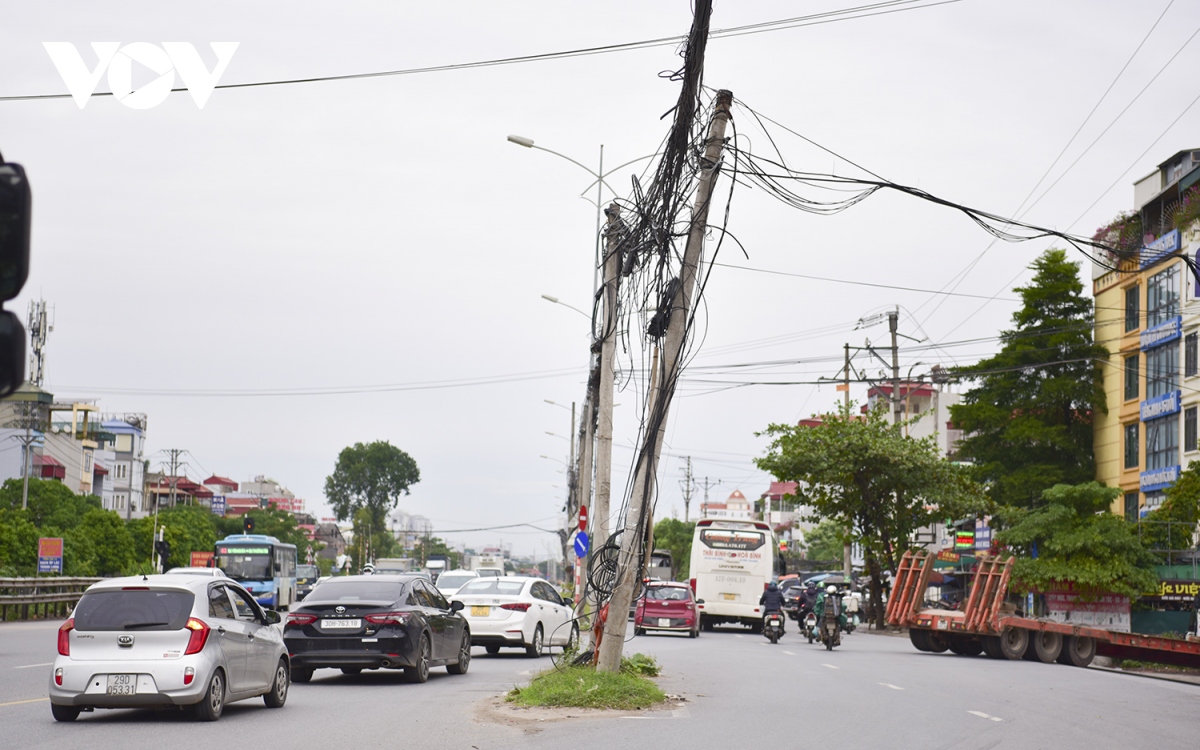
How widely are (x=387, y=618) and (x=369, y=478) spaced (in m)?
105

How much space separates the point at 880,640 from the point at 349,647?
947 inches

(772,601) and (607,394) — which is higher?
(607,394)

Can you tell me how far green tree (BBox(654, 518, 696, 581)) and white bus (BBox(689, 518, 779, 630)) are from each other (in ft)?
228

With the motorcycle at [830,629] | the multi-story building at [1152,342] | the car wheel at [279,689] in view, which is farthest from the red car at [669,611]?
the car wheel at [279,689]

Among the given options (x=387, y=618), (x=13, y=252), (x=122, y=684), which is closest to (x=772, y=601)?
(x=387, y=618)

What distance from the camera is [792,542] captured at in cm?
13700

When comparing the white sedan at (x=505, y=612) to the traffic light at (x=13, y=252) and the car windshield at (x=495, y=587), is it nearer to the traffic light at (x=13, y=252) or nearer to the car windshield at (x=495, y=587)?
the car windshield at (x=495, y=587)

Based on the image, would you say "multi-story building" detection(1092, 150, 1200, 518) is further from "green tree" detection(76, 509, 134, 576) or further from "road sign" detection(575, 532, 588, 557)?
"green tree" detection(76, 509, 134, 576)

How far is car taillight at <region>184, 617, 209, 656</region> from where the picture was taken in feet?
41.3

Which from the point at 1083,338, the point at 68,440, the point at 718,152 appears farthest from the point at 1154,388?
the point at 68,440

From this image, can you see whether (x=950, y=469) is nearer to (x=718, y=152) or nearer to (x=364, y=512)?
(x=718, y=152)

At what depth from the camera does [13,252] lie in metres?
4.49

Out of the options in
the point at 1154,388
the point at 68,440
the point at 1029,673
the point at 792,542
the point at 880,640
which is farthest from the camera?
the point at 792,542

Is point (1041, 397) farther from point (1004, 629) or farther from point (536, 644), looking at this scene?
point (536, 644)
